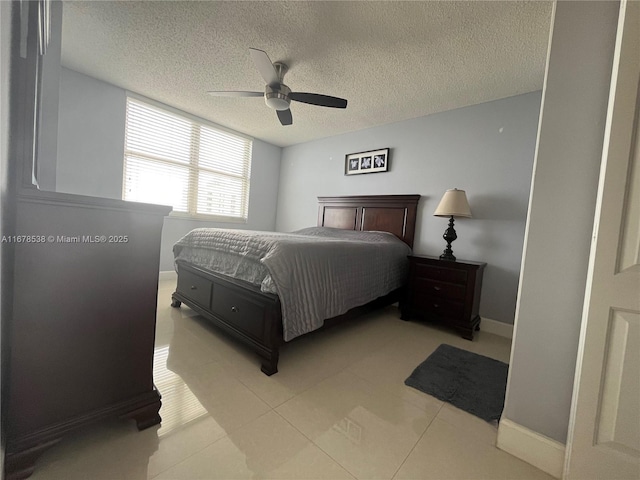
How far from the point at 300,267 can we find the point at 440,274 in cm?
160

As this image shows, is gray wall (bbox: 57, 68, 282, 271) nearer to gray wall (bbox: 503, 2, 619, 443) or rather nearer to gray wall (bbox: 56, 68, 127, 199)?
gray wall (bbox: 56, 68, 127, 199)

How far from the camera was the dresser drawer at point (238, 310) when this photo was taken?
1642 millimetres

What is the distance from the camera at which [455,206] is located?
251 centimetres

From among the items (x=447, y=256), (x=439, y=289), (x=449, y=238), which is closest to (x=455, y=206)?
(x=449, y=238)

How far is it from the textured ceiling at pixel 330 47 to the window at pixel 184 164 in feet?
1.56

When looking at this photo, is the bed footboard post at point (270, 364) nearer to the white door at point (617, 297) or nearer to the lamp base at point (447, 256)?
the white door at point (617, 297)

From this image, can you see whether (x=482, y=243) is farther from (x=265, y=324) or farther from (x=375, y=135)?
(x=265, y=324)

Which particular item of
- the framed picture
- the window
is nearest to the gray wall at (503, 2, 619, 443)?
the framed picture

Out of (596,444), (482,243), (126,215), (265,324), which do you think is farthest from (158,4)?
(482,243)

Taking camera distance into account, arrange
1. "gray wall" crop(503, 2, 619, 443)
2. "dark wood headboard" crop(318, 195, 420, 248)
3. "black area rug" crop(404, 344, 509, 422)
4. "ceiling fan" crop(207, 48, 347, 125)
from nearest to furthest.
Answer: "gray wall" crop(503, 2, 619, 443), "black area rug" crop(404, 344, 509, 422), "ceiling fan" crop(207, 48, 347, 125), "dark wood headboard" crop(318, 195, 420, 248)

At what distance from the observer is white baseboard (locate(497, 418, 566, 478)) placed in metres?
1.00

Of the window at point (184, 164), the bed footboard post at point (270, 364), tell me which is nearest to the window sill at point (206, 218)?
the window at point (184, 164)

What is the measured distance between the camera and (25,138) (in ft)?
2.59

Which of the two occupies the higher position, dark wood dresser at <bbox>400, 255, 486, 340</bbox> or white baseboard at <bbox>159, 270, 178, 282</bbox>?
dark wood dresser at <bbox>400, 255, 486, 340</bbox>
